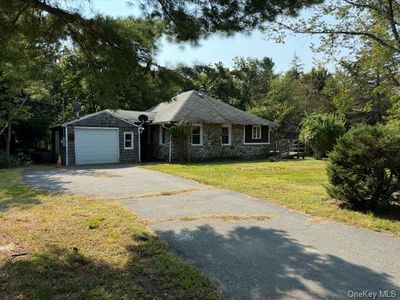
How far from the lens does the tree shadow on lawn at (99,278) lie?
11.7ft

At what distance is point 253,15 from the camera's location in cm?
520

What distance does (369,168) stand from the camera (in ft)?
22.7

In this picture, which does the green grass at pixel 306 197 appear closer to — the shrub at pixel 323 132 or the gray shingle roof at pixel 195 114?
the gray shingle roof at pixel 195 114

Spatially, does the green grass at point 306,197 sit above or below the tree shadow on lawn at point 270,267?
above

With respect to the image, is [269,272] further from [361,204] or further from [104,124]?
[104,124]

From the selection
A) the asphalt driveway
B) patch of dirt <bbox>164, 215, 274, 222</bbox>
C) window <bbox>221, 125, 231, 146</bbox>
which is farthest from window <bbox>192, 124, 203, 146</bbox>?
patch of dirt <bbox>164, 215, 274, 222</bbox>

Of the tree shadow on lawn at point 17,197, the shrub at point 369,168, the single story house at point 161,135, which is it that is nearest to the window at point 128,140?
the single story house at point 161,135

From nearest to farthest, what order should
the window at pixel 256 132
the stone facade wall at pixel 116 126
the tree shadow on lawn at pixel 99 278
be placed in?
1. the tree shadow on lawn at pixel 99 278
2. the stone facade wall at pixel 116 126
3. the window at pixel 256 132

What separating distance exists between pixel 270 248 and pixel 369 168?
10.5ft

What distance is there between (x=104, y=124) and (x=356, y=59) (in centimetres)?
1380

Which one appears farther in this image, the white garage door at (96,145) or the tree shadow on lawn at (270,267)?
the white garage door at (96,145)

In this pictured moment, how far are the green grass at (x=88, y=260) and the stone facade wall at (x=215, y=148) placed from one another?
14.1m

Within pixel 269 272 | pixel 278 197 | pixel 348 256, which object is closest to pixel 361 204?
pixel 278 197

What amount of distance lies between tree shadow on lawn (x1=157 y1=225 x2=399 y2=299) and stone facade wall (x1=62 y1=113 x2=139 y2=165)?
15.6 metres
